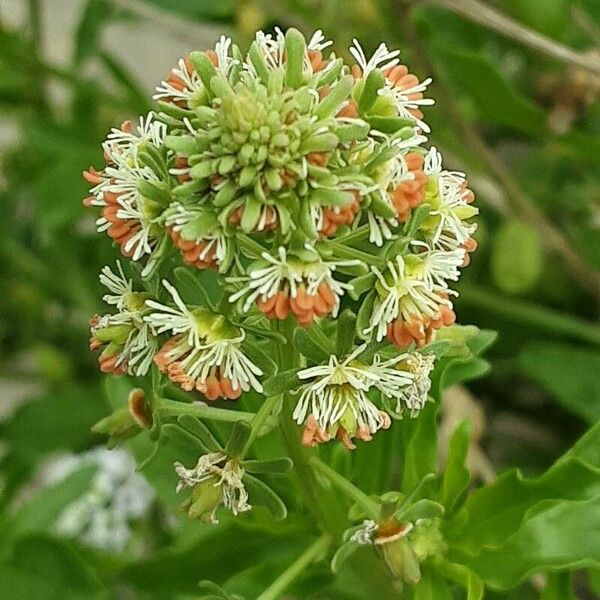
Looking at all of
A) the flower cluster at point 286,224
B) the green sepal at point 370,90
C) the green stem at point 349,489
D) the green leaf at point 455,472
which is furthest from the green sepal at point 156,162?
the green leaf at point 455,472

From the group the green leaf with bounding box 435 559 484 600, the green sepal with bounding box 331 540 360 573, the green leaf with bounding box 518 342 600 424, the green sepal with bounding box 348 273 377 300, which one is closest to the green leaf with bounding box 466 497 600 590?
the green leaf with bounding box 435 559 484 600

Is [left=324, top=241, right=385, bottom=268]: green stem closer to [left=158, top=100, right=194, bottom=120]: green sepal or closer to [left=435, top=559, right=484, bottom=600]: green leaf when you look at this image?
[left=158, top=100, right=194, bottom=120]: green sepal

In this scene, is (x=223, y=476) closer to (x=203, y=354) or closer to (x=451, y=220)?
(x=203, y=354)

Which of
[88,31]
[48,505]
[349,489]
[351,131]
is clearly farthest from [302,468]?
[88,31]

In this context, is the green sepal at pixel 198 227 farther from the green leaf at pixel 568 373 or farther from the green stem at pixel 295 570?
the green leaf at pixel 568 373

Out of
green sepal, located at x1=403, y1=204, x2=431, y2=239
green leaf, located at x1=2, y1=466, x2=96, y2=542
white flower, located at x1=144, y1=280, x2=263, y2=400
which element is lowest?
green leaf, located at x1=2, y1=466, x2=96, y2=542

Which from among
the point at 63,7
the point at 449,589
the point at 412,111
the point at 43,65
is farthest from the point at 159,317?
the point at 63,7

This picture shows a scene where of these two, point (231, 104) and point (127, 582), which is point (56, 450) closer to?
point (127, 582)
